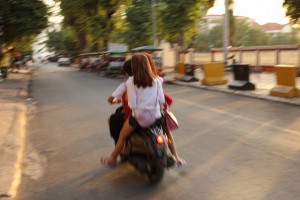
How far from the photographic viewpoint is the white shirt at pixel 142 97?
4.45 metres

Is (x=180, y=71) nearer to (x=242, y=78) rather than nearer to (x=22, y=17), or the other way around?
(x=242, y=78)

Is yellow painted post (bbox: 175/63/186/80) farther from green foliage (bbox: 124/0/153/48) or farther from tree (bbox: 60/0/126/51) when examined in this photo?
tree (bbox: 60/0/126/51)

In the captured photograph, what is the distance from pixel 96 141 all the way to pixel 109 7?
3153 cm

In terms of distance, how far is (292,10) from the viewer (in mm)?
10820

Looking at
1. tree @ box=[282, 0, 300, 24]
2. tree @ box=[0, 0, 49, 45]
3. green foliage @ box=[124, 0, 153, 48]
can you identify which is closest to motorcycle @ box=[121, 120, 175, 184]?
tree @ box=[282, 0, 300, 24]

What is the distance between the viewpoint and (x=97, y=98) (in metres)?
13.1

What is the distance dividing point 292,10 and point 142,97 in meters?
8.00

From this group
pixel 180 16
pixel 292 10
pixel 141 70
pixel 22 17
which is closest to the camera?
pixel 141 70

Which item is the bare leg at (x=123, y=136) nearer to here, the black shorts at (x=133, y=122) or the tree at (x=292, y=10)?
the black shorts at (x=133, y=122)

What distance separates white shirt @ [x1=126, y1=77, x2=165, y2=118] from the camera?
14.6 ft

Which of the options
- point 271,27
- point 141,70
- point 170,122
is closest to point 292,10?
point 170,122

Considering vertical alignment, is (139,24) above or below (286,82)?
above

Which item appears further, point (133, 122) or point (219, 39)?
point (219, 39)

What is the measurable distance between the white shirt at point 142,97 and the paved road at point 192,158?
954mm
